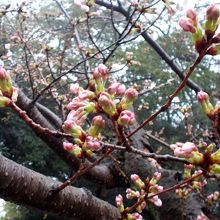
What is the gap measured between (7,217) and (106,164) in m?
8.94

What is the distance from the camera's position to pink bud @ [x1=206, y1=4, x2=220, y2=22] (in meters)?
0.67

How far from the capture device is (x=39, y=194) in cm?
136

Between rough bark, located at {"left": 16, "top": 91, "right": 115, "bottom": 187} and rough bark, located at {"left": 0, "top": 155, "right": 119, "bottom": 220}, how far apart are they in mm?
700

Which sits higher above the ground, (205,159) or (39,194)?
(205,159)

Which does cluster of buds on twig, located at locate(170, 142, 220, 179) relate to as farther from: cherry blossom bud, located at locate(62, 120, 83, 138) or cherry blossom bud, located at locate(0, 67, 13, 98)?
cherry blossom bud, located at locate(0, 67, 13, 98)

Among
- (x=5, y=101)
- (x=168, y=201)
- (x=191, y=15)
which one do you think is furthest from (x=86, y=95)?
(x=168, y=201)

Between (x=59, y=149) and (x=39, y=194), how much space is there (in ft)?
3.33

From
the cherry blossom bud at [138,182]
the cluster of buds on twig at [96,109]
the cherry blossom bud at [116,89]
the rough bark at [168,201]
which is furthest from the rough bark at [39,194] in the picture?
the rough bark at [168,201]

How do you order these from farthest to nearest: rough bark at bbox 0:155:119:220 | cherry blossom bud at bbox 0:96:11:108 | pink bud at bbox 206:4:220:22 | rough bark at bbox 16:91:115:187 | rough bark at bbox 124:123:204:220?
rough bark at bbox 16:91:115:187, rough bark at bbox 124:123:204:220, rough bark at bbox 0:155:119:220, cherry blossom bud at bbox 0:96:11:108, pink bud at bbox 206:4:220:22

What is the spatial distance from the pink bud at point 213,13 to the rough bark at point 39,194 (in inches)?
34.6

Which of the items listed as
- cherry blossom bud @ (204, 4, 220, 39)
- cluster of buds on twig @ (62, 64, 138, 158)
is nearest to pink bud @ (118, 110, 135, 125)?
cluster of buds on twig @ (62, 64, 138, 158)

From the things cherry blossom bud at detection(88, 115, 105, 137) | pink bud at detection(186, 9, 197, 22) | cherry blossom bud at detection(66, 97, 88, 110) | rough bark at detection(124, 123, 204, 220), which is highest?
pink bud at detection(186, 9, 197, 22)

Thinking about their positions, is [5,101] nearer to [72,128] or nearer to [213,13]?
[72,128]

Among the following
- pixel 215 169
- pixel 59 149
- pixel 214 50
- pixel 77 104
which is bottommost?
pixel 59 149
